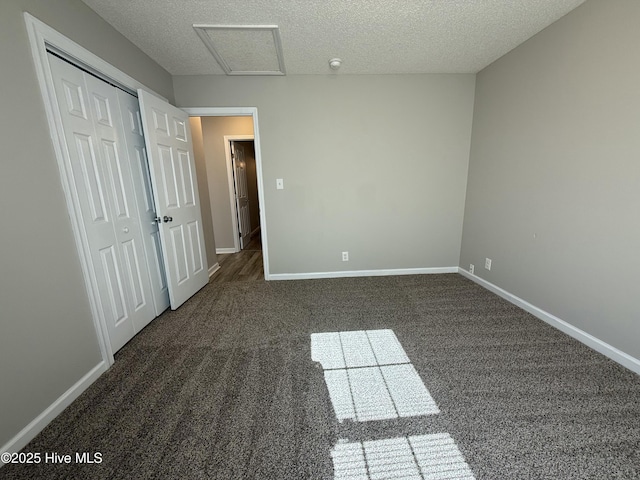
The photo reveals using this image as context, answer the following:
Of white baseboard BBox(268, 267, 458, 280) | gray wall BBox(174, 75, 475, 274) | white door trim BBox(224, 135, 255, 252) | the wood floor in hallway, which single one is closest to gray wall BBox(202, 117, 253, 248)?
white door trim BBox(224, 135, 255, 252)

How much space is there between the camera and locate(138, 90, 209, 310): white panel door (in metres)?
2.22

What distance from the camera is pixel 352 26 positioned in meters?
1.95

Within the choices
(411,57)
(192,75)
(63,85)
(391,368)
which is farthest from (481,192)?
(63,85)

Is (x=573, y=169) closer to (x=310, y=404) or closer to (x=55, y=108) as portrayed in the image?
(x=310, y=404)

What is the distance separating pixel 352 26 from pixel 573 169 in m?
2.03

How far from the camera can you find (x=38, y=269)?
1.30 m

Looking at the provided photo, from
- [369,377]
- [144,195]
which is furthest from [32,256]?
[369,377]

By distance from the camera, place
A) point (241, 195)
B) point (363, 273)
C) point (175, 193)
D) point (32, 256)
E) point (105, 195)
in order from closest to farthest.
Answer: point (32, 256), point (105, 195), point (175, 193), point (363, 273), point (241, 195)

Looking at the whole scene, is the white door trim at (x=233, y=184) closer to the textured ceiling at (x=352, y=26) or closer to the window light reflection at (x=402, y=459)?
the textured ceiling at (x=352, y=26)

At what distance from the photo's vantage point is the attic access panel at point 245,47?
1.95 metres

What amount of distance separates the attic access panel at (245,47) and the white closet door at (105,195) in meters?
0.91

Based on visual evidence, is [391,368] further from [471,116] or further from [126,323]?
[471,116]

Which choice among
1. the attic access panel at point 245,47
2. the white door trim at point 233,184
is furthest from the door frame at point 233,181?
the attic access panel at point 245,47

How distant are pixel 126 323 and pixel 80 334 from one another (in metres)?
0.44
